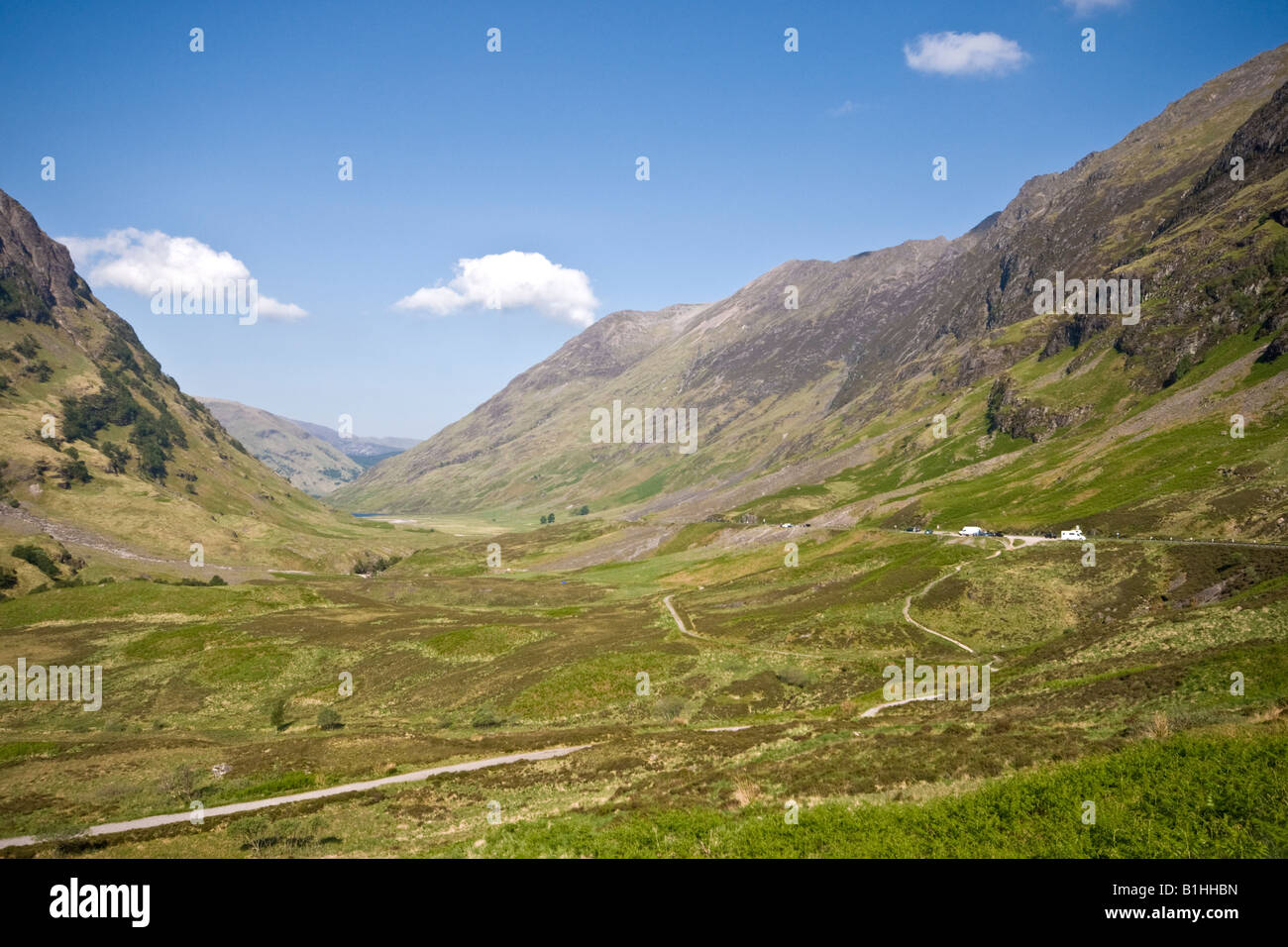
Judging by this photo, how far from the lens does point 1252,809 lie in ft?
52.4

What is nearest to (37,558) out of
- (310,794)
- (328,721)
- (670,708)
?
(328,721)

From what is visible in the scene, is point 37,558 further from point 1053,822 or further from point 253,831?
point 1053,822

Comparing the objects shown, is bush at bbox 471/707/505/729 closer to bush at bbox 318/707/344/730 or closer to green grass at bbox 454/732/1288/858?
bush at bbox 318/707/344/730

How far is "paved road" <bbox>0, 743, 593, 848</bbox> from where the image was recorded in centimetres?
3716

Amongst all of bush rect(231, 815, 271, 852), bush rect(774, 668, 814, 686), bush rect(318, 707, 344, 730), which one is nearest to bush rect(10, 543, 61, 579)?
bush rect(318, 707, 344, 730)


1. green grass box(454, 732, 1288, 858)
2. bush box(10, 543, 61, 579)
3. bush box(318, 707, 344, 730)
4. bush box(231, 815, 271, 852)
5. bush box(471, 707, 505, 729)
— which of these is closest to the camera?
green grass box(454, 732, 1288, 858)

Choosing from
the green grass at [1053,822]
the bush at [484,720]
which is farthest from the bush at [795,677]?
the green grass at [1053,822]

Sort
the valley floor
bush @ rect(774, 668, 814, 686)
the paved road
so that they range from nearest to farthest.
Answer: the valley floor
the paved road
bush @ rect(774, 668, 814, 686)

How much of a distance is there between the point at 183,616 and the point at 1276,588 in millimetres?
159507

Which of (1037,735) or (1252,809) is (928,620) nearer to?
(1037,735)

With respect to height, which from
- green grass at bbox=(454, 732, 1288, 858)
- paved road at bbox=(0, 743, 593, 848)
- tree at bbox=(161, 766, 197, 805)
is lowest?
tree at bbox=(161, 766, 197, 805)

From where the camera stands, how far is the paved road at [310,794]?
122 ft

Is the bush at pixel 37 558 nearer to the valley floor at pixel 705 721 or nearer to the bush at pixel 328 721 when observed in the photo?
the valley floor at pixel 705 721

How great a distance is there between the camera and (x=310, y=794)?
4269 centimetres
